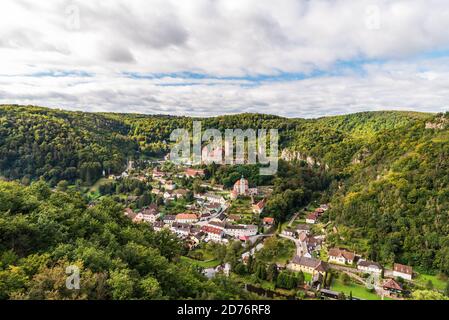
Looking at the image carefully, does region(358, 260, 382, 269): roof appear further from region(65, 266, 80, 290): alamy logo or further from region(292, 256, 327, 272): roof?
region(65, 266, 80, 290): alamy logo

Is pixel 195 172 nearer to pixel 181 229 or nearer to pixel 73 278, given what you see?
pixel 181 229

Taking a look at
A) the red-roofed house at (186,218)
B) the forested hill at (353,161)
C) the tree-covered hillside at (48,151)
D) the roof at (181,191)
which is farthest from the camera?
the tree-covered hillside at (48,151)

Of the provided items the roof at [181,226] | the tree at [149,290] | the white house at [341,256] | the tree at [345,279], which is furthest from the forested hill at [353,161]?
the tree at [149,290]

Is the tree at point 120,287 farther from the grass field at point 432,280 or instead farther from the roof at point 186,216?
the roof at point 186,216
